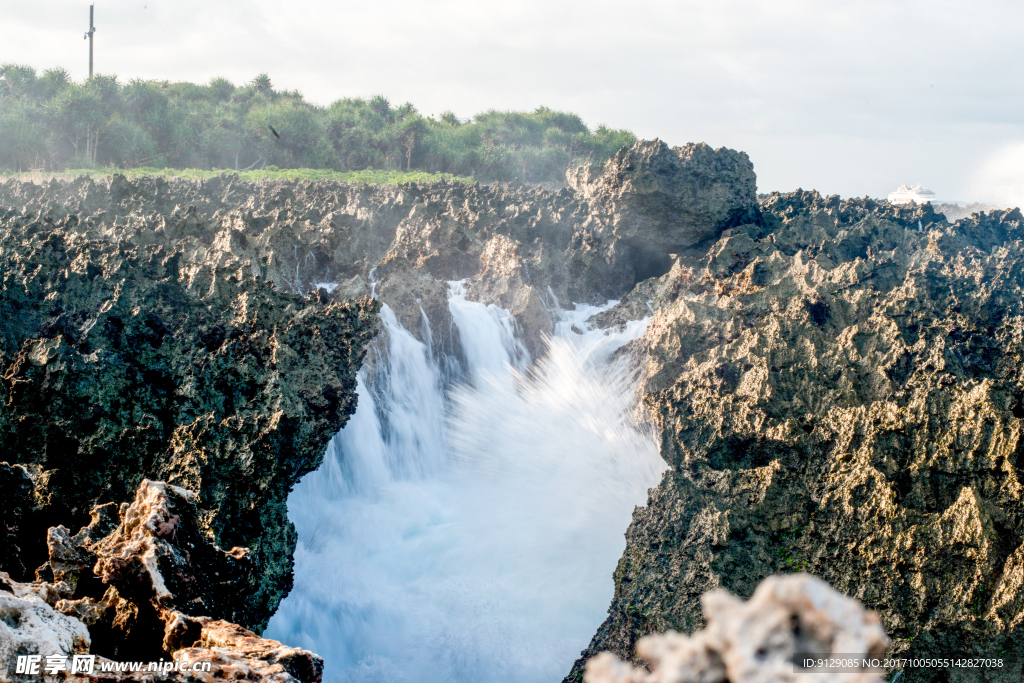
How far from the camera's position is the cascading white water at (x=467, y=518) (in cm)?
465

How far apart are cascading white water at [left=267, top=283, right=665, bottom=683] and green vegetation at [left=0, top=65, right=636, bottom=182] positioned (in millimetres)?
16828

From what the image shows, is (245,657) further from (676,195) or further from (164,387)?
(676,195)

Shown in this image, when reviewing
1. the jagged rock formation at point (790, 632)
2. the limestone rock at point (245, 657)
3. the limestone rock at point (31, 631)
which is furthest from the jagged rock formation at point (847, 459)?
the jagged rock formation at point (790, 632)

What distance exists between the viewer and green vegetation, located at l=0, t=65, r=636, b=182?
68.0 feet

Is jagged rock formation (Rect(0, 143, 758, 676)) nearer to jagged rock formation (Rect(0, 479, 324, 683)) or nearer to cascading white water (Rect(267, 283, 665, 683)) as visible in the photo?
Answer: jagged rock formation (Rect(0, 479, 324, 683))

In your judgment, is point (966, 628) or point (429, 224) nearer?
point (966, 628)

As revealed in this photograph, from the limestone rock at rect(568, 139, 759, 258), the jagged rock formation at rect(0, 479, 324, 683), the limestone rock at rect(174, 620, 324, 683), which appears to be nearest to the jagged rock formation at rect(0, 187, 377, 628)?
the jagged rock formation at rect(0, 479, 324, 683)

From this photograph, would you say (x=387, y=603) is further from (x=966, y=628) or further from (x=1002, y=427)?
(x=1002, y=427)

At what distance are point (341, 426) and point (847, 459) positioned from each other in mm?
2910

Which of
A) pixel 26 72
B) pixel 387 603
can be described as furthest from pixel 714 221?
pixel 26 72

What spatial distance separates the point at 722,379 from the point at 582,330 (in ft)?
14.9

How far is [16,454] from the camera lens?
150 inches

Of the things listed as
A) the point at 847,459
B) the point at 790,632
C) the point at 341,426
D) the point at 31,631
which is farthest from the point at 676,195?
→ the point at 790,632

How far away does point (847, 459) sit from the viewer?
3.86m
